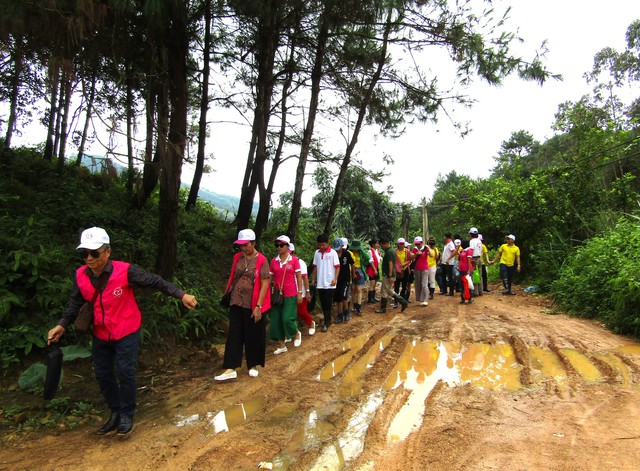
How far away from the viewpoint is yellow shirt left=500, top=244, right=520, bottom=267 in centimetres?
1177

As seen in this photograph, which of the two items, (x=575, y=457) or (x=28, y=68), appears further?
(x=28, y=68)

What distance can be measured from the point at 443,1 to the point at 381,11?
203 centimetres

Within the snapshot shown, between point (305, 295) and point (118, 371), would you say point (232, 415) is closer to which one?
point (118, 371)

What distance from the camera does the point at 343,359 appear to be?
19.6ft

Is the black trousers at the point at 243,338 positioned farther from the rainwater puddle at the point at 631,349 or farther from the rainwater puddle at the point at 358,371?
the rainwater puddle at the point at 631,349

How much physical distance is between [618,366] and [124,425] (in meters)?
5.76

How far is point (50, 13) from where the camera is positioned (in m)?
4.85

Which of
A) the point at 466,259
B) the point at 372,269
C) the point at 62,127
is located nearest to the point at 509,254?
the point at 466,259

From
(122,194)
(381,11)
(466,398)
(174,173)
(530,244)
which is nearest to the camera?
(466,398)

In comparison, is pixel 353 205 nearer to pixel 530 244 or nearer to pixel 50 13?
pixel 530 244

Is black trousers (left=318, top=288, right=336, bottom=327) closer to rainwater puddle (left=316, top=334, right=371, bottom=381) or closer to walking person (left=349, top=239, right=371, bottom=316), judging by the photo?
rainwater puddle (left=316, top=334, right=371, bottom=381)

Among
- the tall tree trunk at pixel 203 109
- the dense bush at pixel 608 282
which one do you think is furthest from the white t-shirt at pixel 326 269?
the tall tree trunk at pixel 203 109

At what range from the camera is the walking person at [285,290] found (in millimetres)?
6414

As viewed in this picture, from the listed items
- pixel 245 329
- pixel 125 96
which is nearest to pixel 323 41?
pixel 125 96
